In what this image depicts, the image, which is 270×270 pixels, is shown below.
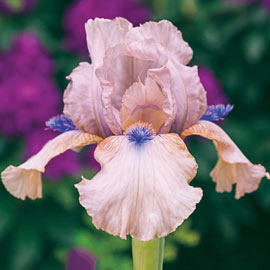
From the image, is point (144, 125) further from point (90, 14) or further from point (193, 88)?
point (90, 14)

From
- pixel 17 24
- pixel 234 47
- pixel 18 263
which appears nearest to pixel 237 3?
pixel 234 47

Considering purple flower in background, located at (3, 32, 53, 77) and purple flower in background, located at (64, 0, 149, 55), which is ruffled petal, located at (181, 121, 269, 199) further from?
purple flower in background, located at (64, 0, 149, 55)

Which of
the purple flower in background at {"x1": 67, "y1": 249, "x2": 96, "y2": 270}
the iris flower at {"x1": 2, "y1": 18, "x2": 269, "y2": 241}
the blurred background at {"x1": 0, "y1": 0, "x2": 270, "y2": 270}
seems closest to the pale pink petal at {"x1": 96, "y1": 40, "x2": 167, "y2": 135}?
the iris flower at {"x1": 2, "y1": 18, "x2": 269, "y2": 241}

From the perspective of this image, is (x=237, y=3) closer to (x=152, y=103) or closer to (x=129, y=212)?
(x=152, y=103)

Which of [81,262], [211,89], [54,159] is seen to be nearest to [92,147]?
[54,159]

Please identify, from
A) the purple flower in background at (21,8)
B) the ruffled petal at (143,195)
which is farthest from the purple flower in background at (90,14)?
the ruffled petal at (143,195)

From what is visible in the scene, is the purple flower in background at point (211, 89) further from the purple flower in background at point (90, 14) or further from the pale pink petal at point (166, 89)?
the pale pink petal at point (166, 89)
